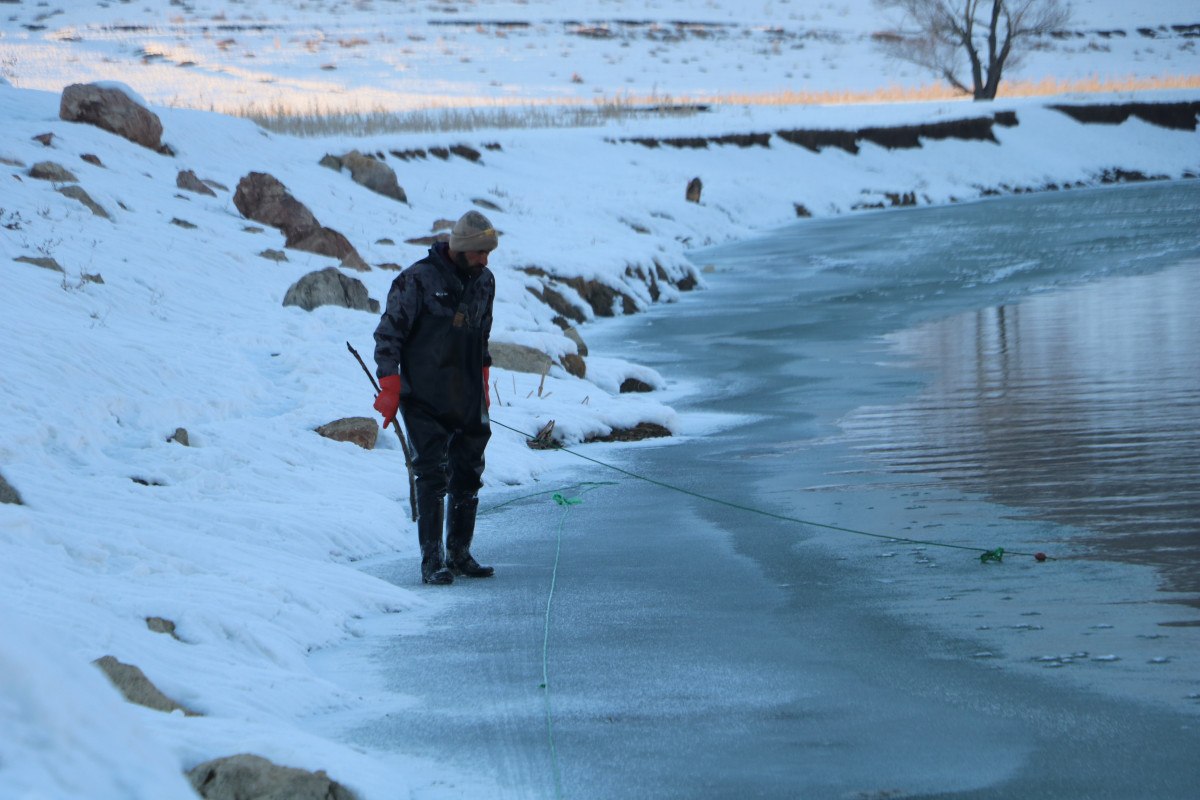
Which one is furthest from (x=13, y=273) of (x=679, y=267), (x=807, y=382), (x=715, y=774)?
(x=679, y=267)

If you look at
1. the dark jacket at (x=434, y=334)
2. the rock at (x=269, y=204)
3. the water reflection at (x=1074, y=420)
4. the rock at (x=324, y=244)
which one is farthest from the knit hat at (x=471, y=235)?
the rock at (x=269, y=204)

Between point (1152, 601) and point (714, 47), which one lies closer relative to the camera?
point (1152, 601)

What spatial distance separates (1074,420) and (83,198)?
1082 centimetres

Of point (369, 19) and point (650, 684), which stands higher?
point (369, 19)

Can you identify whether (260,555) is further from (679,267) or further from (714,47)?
(714,47)

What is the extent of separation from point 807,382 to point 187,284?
6.10 meters

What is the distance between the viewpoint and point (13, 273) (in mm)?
11789

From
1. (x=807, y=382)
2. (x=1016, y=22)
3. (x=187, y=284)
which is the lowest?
(x=807, y=382)

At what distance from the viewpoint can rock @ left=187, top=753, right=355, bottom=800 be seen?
4160mm

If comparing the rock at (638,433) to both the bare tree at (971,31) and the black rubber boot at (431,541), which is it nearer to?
the black rubber boot at (431,541)

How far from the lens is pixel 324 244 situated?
1864 centimetres

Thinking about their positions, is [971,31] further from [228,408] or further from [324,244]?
[228,408]

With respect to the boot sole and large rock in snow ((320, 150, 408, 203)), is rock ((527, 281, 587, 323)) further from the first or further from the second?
the boot sole

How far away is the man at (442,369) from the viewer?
23.9 feet
